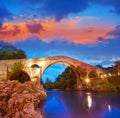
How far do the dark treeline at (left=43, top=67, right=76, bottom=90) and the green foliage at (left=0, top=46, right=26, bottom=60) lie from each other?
9.31 m

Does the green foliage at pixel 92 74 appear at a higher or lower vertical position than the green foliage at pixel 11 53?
lower

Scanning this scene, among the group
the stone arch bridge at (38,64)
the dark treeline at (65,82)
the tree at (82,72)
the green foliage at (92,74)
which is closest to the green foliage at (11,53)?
the stone arch bridge at (38,64)

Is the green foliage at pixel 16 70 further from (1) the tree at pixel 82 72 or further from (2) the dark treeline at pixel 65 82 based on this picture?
(2) the dark treeline at pixel 65 82

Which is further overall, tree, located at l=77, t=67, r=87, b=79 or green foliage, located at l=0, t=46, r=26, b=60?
green foliage, located at l=0, t=46, r=26, b=60

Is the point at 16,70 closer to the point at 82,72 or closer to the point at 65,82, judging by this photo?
the point at 82,72

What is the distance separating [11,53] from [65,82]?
12.1m

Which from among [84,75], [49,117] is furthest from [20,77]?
[49,117]

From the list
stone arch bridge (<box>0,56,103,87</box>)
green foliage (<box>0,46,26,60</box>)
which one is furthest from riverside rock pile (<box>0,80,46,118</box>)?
green foliage (<box>0,46,26,60</box>)

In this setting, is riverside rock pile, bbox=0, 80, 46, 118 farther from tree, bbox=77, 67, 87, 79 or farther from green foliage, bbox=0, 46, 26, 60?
green foliage, bbox=0, 46, 26, 60

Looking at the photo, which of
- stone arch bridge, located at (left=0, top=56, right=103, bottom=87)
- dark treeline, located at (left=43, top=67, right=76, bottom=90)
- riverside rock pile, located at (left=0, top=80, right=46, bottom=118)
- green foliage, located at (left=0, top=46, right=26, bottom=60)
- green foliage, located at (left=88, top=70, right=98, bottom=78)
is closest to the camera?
riverside rock pile, located at (left=0, top=80, right=46, bottom=118)

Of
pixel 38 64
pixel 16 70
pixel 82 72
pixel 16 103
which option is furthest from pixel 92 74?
pixel 16 103

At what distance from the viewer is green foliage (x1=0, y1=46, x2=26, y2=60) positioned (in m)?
58.5

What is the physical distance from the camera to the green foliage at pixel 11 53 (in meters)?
58.5

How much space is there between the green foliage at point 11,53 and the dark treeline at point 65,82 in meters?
9.31
